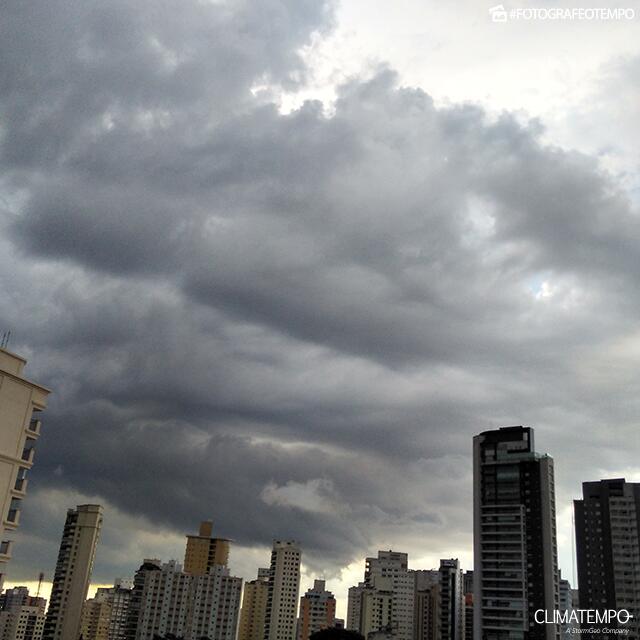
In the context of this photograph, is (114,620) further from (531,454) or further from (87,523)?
(531,454)

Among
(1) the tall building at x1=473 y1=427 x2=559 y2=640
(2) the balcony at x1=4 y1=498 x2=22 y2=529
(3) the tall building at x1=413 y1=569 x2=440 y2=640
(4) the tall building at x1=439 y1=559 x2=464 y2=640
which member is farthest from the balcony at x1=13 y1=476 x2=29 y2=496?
(3) the tall building at x1=413 y1=569 x2=440 y2=640

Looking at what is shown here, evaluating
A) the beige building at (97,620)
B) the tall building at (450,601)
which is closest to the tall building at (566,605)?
the tall building at (450,601)

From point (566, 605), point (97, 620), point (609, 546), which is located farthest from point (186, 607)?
point (609, 546)

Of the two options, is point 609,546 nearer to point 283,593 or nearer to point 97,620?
point 283,593

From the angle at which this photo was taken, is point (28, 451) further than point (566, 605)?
No

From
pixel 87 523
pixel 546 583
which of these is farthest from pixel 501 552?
pixel 87 523

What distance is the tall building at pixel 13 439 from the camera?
140ft

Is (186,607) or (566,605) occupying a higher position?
(566,605)

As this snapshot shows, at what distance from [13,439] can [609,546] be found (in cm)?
11090

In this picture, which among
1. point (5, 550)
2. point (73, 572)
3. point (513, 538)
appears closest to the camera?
point (5, 550)

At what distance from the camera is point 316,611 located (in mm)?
168625

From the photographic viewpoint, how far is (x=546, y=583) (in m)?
96.1

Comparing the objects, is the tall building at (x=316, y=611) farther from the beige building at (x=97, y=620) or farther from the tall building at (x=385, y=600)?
the beige building at (x=97, y=620)

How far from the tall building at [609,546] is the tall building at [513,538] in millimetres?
27777
